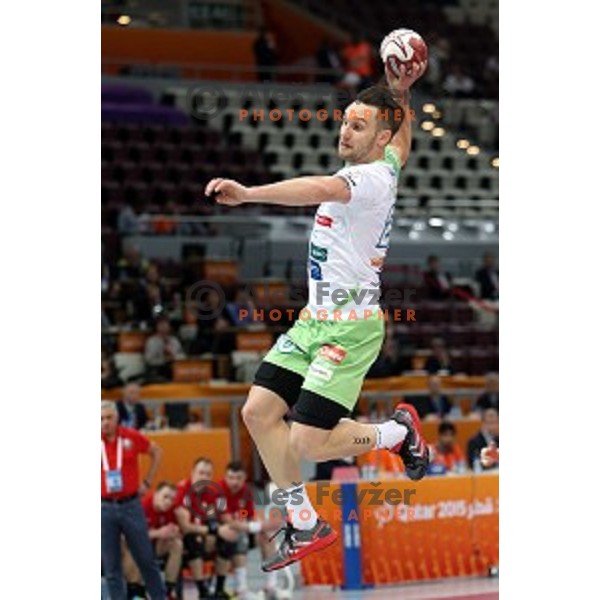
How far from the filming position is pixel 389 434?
927cm

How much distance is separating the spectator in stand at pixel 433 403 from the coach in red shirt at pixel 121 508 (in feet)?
16.8

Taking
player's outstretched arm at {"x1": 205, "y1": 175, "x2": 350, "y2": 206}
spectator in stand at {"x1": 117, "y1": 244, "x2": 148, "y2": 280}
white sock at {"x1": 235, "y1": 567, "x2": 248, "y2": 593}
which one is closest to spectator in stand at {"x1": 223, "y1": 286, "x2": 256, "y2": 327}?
spectator in stand at {"x1": 117, "y1": 244, "x2": 148, "y2": 280}

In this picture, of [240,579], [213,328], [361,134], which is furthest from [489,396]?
[361,134]

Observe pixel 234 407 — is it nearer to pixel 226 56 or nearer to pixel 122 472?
pixel 122 472

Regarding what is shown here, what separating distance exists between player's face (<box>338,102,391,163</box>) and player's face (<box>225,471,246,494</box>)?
700 centimetres

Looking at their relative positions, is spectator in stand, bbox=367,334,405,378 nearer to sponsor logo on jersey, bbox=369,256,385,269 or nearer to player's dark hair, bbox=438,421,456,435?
player's dark hair, bbox=438,421,456,435

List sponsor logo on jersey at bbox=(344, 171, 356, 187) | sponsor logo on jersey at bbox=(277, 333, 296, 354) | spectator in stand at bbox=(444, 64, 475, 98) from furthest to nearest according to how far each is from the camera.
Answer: spectator in stand at bbox=(444, 64, 475, 98) < sponsor logo on jersey at bbox=(277, 333, 296, 354) < sponsor logo on jersey at bbox=(344, 171, 356, 187)

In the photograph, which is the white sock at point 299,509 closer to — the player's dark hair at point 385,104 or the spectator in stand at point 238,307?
the player's dark hair at point 385,104

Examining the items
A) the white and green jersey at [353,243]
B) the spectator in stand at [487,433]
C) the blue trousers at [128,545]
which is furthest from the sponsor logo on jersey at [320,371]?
the spectator in stand at [487,433]

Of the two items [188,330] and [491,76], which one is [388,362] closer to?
[188,330]

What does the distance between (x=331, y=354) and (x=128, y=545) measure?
7.15 meters

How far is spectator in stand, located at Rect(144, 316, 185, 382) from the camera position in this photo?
67.8 feet
